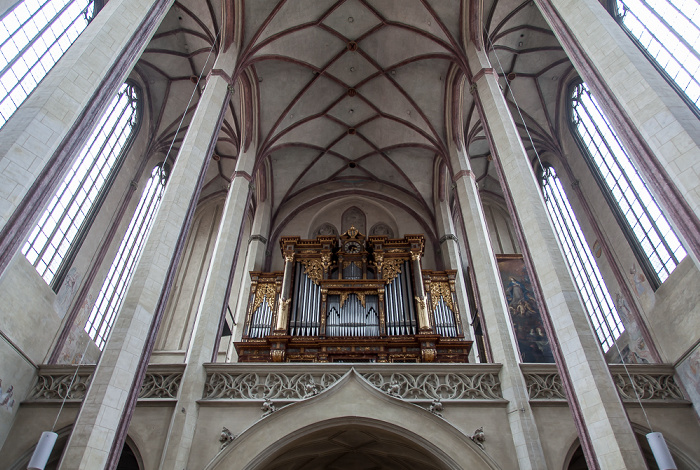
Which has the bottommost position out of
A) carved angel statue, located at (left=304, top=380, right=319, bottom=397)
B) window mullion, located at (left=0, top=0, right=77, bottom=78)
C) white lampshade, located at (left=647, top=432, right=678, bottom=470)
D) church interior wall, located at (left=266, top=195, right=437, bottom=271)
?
white lampshade, located at (left=647, top=432, right=678, bottom=470)

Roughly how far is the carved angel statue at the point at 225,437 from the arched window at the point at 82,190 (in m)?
6.07

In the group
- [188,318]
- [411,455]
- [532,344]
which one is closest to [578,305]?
[411,455]

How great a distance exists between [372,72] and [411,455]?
501 inches

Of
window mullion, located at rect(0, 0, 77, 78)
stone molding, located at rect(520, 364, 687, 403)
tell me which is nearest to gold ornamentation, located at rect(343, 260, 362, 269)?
stone molding, located at rect(520, 364, 687, 403)

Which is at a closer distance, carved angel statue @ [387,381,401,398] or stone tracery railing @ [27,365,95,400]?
carved angel statue @ [387,381,401,398]

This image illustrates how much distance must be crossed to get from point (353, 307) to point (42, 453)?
35.0 feet

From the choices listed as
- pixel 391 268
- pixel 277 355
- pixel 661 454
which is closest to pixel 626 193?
pixel 391 268

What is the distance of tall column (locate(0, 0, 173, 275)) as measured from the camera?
232 inches

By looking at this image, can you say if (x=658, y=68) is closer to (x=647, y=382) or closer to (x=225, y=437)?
(x=647, y=382)

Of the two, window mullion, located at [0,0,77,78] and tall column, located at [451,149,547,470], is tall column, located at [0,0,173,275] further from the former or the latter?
tall column, located at [451,149,547,470]

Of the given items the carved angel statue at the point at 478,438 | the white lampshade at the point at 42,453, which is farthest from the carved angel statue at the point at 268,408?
the white lampshade at the point at 42,453

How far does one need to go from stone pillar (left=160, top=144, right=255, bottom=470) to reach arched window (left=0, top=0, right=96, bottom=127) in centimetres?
541

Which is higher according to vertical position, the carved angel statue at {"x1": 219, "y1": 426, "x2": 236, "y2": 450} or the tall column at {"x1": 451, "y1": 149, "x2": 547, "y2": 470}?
the tall column at {"x1": 451, "y1": 149, "x2": 547, "y2": 470}

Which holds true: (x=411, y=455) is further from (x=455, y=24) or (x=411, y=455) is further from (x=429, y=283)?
(x=455, y=24)
